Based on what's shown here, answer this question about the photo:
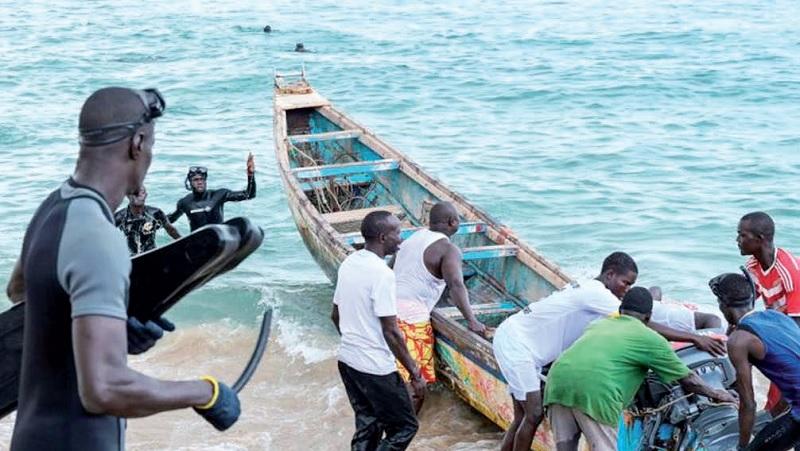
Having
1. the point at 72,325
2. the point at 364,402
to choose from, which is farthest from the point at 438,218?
the point at 72,325

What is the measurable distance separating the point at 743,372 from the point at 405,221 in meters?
5.95

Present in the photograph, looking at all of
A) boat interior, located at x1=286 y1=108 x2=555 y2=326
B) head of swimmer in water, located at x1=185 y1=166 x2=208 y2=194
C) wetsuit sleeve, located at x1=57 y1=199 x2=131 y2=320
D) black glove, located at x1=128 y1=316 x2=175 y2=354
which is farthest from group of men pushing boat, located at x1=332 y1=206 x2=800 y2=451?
wetsuit sleeve, located at x1=57 y1=199 x2=131 y2=320

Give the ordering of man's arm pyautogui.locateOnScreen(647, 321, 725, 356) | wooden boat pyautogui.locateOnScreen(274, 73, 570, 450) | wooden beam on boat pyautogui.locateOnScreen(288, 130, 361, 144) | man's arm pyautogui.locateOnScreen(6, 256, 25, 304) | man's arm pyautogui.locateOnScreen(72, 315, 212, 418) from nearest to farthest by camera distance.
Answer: man's arm pyautogui.locateOnScreen(72, 315, 212, 418)
man's arm pyautogui.locateOnScreen(6, 256, 25, 304)
man's arm pyautogui.locateOnScreen(647, 321, 725, 356)
wooden boat pyautogui.locateOnScreen(274, 73, 570, 450)
wooden beam on boat pyautogui.locateOnScreen(288, 130, 361, 144)

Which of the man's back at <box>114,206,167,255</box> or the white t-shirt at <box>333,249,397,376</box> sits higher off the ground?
the white t-shirt at <box>333,249,397,376</box>

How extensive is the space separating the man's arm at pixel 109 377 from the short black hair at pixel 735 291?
4.08 meters

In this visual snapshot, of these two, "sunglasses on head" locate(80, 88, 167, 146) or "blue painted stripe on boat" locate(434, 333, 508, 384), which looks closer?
"sunglasses on head" locate(80, 88, 167, 146)

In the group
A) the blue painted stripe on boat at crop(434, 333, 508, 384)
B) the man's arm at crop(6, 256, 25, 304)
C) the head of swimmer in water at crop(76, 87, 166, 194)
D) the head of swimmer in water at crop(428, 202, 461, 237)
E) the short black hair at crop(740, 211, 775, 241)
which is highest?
the head of swimmer in water at crop(76, 87, 166, 194)

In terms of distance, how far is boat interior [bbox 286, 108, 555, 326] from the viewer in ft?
30.2

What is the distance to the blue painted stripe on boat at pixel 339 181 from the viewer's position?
1197 cm

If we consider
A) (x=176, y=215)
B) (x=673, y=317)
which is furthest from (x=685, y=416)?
(x=176, y=215)

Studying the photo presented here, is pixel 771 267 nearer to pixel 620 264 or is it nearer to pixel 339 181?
pixel 620 264

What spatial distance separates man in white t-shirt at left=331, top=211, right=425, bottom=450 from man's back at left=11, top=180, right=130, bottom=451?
3.53 m

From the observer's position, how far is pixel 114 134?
9.11ft

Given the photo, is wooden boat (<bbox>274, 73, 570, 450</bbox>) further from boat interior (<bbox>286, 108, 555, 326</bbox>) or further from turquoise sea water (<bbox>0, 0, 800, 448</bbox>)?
turquoise sea water (<bbox>0, 0, 800, 448</bbox>)
